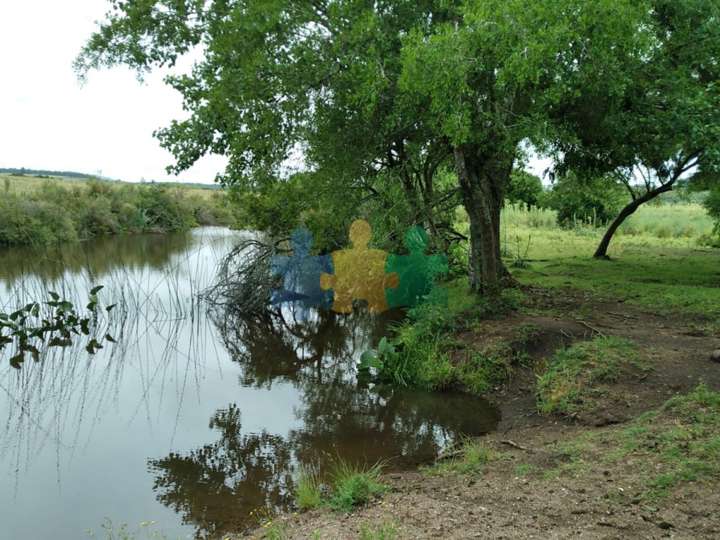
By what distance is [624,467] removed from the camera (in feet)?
13.9

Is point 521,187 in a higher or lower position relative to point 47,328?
higher

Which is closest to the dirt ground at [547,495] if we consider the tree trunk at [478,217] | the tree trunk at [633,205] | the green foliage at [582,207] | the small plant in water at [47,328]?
the tree trunk at [478,217]

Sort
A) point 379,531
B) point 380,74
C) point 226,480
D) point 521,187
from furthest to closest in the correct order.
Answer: point 521,187 → point 380,74 → point 226,480 → point 379,531

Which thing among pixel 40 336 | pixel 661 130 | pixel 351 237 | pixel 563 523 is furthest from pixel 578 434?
pixel 40 336

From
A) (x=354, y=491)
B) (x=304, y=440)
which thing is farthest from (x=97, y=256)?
(x=354, y=491)

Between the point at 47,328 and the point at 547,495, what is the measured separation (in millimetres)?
9077

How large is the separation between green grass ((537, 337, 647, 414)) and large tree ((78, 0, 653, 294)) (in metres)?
2.44

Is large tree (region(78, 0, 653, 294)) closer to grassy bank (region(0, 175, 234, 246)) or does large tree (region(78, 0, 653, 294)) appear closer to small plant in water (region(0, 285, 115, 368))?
small plant in water (region(0, 285, 115, 368))

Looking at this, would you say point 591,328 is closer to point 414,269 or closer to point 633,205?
point 414,269

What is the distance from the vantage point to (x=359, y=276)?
12.3 m

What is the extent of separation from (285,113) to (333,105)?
0.89 meters

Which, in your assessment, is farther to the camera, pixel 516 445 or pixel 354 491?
pixel 516 445

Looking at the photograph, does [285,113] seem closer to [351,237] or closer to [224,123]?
[224,123]

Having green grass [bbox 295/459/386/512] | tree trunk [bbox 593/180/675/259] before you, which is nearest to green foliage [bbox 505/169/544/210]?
tree trunk [bbox 593/180/675/259]
